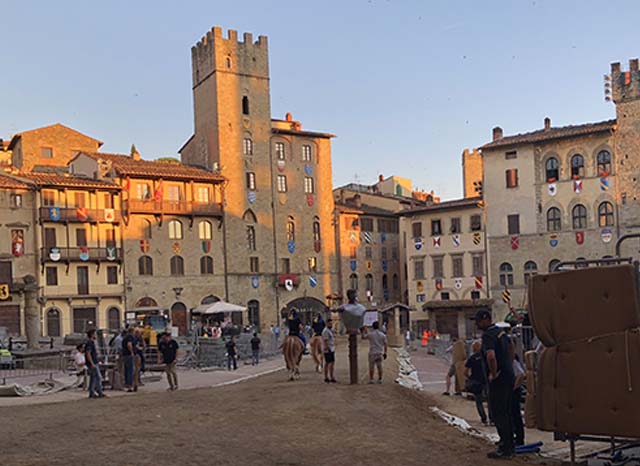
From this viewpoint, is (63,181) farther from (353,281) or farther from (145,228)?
(353,281)

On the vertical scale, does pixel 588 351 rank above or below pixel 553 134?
below

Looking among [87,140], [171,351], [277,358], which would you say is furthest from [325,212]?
[171,351]

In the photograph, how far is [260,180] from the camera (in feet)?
210

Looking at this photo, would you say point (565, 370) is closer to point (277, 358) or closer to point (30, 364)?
point (30, 364)

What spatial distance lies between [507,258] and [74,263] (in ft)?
97.9

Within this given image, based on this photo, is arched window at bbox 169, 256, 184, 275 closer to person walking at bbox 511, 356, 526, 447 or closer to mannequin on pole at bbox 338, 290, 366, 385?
mannequin on pole at bbox 338, 290, 366, 385

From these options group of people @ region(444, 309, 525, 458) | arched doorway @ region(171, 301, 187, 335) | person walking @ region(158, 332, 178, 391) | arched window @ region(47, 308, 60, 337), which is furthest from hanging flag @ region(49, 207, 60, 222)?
group of people @ region(444, 309, 525, 458)

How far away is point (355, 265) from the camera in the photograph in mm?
69188

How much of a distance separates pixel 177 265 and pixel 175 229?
2.60m

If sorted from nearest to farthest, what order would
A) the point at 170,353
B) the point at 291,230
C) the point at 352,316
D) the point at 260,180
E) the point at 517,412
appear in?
1. the point at 517,412
2. the point at 352,316
3. the point at 170,353
4. the point at 260,180
5. the point at 291,230

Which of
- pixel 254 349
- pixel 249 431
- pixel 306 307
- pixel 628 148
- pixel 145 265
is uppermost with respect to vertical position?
pixel 628 148

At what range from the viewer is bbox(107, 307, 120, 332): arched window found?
A: 5572 centimetres

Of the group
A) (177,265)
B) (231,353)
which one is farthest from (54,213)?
(231,353)

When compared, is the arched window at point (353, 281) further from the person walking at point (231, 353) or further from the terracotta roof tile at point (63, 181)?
the person walking at point (231, 353)
